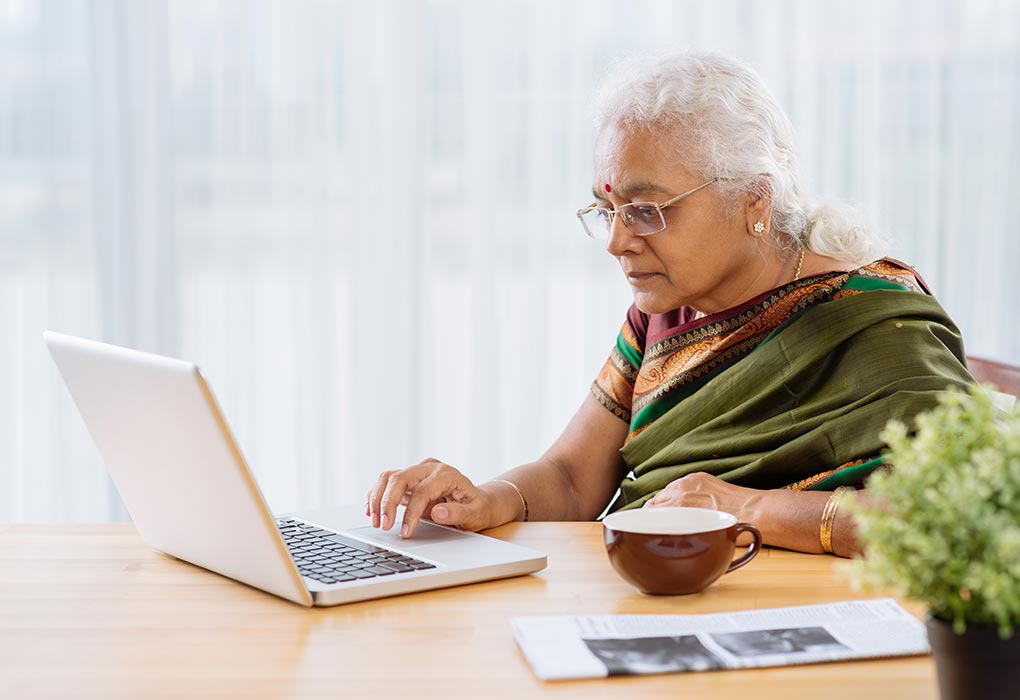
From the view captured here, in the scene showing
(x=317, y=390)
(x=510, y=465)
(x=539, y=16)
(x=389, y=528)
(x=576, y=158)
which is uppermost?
(x=539, y=16)

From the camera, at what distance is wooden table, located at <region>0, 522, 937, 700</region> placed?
2.90ft

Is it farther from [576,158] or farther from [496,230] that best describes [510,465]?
[576,158]

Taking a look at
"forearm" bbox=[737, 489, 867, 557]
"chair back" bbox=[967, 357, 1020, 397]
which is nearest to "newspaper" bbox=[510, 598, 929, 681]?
"forearm" bbox=[737, 489, 867, 557]

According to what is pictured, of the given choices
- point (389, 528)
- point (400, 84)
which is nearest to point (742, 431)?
point (389, 528)

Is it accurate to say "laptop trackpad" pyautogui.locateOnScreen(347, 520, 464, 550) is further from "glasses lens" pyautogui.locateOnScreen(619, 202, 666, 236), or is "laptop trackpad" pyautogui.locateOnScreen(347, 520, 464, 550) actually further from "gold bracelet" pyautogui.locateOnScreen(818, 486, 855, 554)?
"glasses lens" pyautogui.locateOnScreen(619, 202, 666, 236)

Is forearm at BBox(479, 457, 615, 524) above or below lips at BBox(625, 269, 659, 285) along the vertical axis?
below

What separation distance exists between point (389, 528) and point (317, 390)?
178 centimetres

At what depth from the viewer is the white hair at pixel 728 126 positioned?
1.63 meters

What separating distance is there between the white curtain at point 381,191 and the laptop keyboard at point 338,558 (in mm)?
1723

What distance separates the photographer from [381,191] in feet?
9.84

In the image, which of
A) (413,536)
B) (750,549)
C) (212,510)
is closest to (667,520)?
(750,549)

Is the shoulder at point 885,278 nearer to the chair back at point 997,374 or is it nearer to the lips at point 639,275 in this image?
the chair back at point 997,374

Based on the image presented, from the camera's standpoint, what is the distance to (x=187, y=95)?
298 cm

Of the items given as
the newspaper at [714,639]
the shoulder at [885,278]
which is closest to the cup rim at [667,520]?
the newspaper at [714,639]
